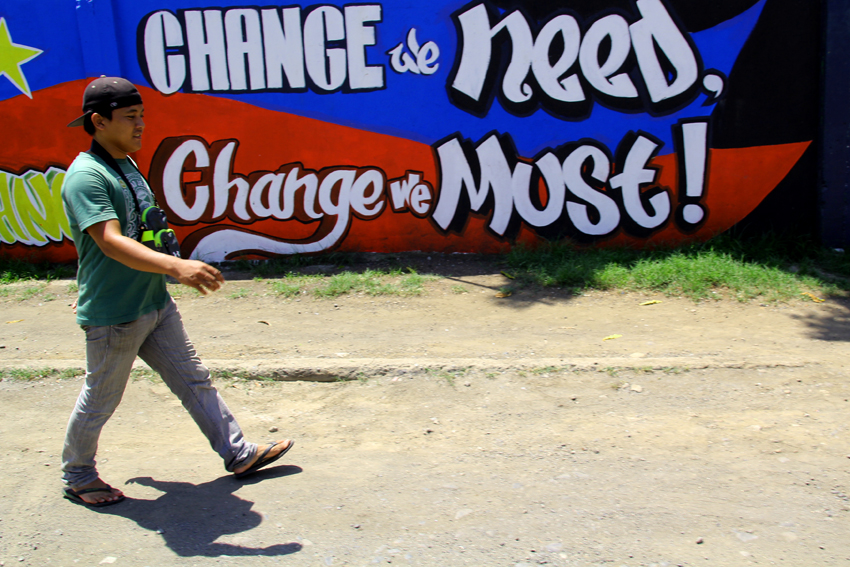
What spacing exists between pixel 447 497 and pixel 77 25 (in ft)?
20.2

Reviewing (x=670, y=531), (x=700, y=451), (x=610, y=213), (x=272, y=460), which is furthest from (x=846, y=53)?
(x=272, y=460)

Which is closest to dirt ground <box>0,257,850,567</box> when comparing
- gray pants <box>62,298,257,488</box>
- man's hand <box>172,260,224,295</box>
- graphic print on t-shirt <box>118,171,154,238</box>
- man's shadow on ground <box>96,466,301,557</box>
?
man's shadow on ground <box>96,466,301,557</box>

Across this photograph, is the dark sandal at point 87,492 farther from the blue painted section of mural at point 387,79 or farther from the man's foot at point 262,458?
the blue painted section of mural at point 387,79

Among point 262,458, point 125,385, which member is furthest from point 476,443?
point 125,385

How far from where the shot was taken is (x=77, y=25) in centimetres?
660

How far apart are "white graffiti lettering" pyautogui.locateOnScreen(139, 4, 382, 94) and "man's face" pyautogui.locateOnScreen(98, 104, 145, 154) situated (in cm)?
401

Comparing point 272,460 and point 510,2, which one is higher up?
point 510,2

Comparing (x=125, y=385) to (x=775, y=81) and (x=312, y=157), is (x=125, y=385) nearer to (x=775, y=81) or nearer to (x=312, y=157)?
(x=312, y=157)

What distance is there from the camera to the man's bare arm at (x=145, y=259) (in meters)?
2.47

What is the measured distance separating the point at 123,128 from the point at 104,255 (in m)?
0.53

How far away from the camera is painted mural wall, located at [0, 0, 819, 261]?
6.41 m

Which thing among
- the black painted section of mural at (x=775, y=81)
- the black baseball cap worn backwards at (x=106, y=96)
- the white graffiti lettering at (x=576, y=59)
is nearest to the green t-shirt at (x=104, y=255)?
the black baseball cap worn backwards at (x=106, y=96)

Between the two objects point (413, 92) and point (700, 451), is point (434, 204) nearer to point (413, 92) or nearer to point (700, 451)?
point (413, 92)

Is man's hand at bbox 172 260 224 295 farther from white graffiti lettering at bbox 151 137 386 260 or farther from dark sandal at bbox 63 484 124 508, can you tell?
white graffiti lettering at bbox 151 137 386 260
